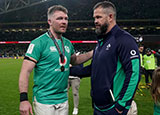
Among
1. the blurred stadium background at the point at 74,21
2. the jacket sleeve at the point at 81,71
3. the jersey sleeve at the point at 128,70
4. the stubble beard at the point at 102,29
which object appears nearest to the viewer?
A: the jersey sleeve at the point at 128,70

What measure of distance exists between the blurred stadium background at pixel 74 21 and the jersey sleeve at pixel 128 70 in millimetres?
32731

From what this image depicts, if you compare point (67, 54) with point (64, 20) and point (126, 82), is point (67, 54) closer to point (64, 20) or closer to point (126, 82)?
point (64, 20)

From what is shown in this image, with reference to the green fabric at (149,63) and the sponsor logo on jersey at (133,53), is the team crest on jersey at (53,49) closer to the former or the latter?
the sponsor logo on jersey at (133,53)

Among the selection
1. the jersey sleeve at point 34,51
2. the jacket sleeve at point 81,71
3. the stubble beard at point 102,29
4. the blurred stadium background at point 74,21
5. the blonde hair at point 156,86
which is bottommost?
the blonde hair at point 156,86

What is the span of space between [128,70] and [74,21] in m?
37.8

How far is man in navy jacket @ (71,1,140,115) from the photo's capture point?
1.92 metres

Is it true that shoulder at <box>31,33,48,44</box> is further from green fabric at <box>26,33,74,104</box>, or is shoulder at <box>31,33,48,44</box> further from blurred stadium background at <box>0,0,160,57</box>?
blurred stadium background at <box>0,0,160,57</box>

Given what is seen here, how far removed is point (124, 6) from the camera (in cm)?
3691

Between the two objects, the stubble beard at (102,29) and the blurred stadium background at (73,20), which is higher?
the blurred stadium background at (73,20)

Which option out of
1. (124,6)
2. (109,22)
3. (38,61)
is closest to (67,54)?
(38,61)

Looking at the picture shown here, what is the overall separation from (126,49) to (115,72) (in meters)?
0.29

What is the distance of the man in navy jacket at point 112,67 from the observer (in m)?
1.92

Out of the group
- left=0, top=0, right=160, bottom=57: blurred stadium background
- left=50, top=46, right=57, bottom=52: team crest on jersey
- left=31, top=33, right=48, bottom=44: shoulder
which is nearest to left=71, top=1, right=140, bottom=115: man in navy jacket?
left=50, top=46, right=57, bottom=52: team crest on jersey

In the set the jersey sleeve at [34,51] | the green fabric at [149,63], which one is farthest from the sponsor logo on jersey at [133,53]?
the green fabric at [149,63]
